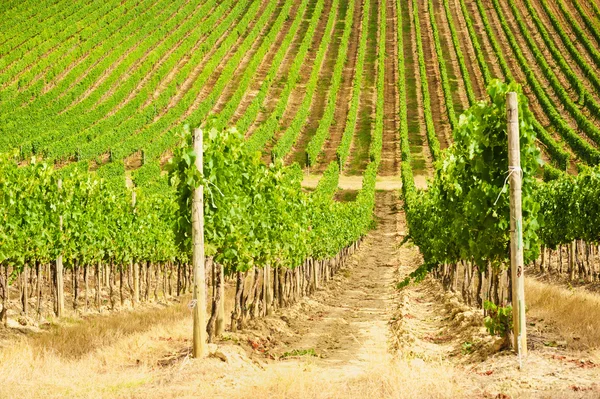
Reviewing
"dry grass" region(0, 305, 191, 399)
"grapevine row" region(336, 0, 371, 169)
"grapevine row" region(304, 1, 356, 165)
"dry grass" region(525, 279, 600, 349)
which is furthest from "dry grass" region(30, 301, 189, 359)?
"grapevine row" region(336, 0, 371, 169)

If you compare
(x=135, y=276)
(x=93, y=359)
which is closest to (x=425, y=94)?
(x=135, y=276)

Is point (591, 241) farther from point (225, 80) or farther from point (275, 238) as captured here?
point (225, 80)

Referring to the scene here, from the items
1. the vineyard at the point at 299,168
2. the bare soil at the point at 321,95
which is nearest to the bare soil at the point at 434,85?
the vineyard at the point at 299,168

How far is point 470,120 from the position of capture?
1306cm

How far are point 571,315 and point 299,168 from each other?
52.3 meters

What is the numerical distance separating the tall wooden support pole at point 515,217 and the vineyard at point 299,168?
0.28 metres

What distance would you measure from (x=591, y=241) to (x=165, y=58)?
242 ft

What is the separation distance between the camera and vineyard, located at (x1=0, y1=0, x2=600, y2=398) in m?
13.8

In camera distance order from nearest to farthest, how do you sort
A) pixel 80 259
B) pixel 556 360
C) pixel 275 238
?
1. pixel 556 360
2. pixel 275 238
3. pixel 80 259

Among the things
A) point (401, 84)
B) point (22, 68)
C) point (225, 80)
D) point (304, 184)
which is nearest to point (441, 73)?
point (401, 84)

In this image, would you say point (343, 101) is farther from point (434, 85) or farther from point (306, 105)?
point (434, 85)

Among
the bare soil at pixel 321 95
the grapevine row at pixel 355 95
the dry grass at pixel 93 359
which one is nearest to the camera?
the dry grass at pixel 93 359

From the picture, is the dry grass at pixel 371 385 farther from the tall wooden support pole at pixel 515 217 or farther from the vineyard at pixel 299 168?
the tall wooden support pole at pixel 515 217

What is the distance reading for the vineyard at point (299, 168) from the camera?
1384cm
